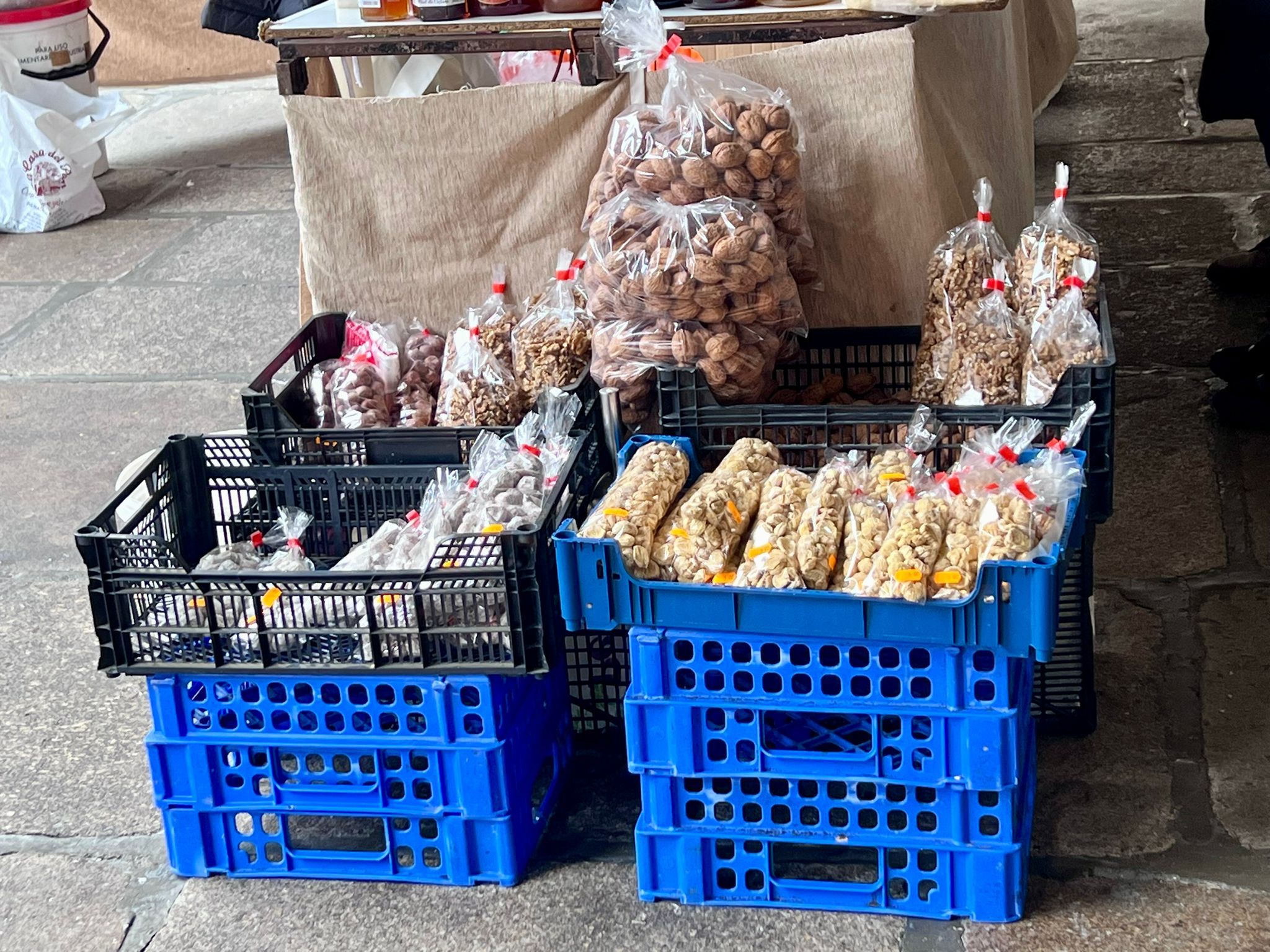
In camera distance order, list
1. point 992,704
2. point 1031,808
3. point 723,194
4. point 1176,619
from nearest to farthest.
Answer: point 992,704 < point 1031,808 < point 723,194 < point 1176,619

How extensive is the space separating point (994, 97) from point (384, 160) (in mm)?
1370

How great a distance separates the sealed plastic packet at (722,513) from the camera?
2035 mm

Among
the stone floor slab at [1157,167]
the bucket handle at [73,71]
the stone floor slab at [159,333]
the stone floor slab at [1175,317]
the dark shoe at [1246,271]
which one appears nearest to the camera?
the stone floor slab at [1175,317]

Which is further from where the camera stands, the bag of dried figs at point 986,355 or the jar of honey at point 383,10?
the jar of honey at point 383,10

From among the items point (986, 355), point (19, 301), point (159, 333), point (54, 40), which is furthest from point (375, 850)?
point (54, 40)

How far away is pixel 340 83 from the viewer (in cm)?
374

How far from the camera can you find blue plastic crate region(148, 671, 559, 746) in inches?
84.0

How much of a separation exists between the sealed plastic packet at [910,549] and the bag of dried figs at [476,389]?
2.97 ft

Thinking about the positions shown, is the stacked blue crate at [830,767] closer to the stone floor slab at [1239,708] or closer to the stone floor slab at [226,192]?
the stone floor slab at [1239,708]

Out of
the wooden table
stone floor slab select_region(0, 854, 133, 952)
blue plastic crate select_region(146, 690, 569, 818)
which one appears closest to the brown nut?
the wooden table

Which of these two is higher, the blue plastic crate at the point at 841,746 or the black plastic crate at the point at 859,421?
the black plastic crate at the point at 859,421

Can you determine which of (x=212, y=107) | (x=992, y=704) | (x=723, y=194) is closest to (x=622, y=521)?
(x=992, y=704)

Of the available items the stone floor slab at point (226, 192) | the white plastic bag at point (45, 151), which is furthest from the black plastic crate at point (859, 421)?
the white plastic bag at point (45, 151)

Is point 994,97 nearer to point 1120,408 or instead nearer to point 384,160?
point 1120,408
